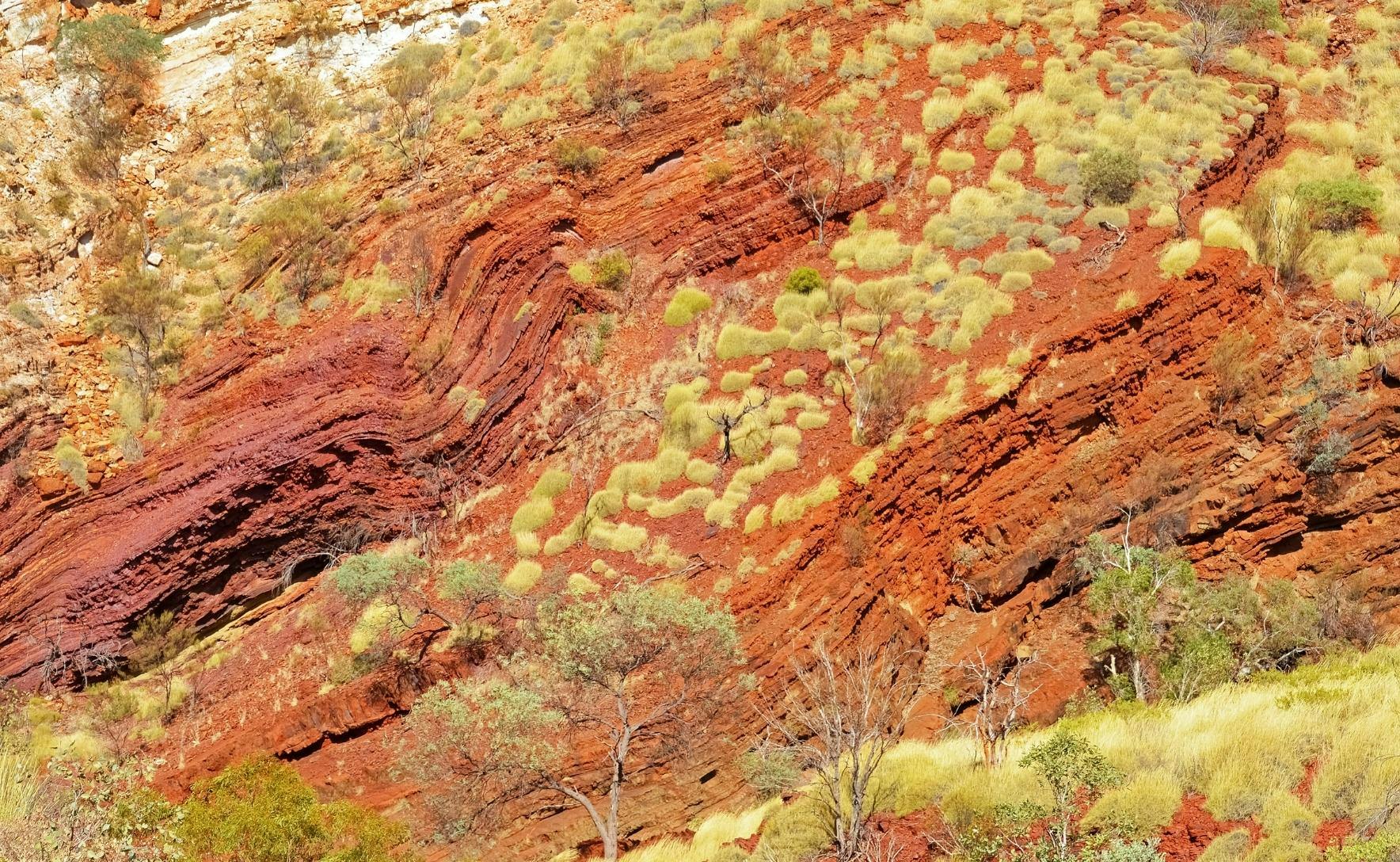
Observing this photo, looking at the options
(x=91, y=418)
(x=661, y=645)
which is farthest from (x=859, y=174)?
(x=91, y=418)

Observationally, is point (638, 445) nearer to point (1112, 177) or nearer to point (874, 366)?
point (874, 366)

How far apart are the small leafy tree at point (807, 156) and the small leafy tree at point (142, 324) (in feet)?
46.6

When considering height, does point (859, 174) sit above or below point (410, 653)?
above

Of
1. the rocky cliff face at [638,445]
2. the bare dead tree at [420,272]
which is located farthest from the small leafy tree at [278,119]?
the bare dead tree at [420,272]

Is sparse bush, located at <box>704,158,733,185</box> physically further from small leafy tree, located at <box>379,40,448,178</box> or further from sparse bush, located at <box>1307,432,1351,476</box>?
sparse bush, located at <box>1307,432,1351,476</box>

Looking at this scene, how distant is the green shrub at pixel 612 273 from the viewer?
84.3 ft

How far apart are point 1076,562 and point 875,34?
15112 millimetres

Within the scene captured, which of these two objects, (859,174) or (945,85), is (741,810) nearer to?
(859,174)

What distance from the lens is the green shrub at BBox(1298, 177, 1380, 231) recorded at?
2372 centimetres

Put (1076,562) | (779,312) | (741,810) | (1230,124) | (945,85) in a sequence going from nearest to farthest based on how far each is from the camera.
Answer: (741,810)
(1076,562)
(779,312)
(1230,124)
(945,85)

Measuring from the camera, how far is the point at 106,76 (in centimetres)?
3603

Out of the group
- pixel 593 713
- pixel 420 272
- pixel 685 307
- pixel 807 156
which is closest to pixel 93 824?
pixel 593 713

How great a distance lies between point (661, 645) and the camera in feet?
61.6

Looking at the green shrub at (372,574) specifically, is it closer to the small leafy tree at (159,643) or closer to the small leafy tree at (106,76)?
the small leafy tree at (159,643)
